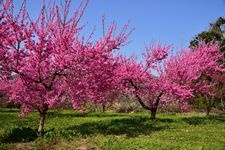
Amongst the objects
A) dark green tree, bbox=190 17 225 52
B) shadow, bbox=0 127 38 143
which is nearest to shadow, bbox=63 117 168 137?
shadow, bbox=0 127 38 143

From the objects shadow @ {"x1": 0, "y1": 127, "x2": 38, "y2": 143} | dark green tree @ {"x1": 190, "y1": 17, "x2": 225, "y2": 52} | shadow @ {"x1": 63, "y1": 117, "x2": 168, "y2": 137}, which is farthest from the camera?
dark green tree @ {"x1": 190, "y1": 17, "x2": 225, "y2": 52}

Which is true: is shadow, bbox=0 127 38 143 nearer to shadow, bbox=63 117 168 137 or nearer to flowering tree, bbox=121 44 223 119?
shadow, bbox=63 117 168 137

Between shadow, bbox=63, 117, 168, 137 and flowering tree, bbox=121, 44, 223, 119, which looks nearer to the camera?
shadow, bbox=63, 117, 168, 137

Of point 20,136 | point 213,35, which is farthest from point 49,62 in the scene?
point 213,35

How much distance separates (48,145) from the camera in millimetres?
13383

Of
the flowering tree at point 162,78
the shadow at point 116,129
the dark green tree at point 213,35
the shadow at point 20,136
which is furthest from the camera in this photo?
the dark green tree at point 213,35

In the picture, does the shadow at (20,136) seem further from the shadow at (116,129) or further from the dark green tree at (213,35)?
the dark green tree at (213,35)

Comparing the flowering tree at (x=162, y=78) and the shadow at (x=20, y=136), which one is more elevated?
the flowering tree at (x=162, y=78)

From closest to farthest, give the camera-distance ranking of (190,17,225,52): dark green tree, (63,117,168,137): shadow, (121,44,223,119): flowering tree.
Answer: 1. (63,117,168,137): shadow
2. (121,44,223,119): flowering tree
3. (190,17,225,52): dark green tree

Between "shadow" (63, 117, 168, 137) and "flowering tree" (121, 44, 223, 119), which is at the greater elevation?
"flowering tree" (121, 44, 223, 119)

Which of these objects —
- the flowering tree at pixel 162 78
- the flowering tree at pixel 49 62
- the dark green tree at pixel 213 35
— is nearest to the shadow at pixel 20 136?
the flowering tree at pixel 49 62

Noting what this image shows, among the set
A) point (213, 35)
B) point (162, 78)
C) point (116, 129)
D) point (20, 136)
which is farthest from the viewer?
point (213, 35)

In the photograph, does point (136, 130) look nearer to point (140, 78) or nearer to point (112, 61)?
point (112, 61)

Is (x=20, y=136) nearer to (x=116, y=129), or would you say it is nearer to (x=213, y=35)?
(x=116, y=129)
